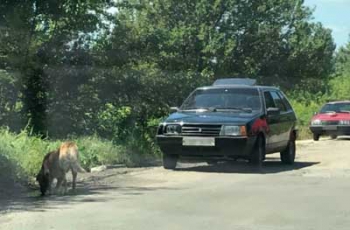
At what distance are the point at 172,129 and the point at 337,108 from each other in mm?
15513

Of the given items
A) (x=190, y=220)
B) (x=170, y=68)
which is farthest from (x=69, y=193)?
(x=170, y=68)

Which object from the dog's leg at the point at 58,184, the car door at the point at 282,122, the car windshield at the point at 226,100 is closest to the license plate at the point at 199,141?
the car windshield at the point at 226,100

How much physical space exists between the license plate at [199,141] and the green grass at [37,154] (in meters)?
2.08

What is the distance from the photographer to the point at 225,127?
13680mm

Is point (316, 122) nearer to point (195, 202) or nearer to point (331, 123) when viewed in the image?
point (331, 123)

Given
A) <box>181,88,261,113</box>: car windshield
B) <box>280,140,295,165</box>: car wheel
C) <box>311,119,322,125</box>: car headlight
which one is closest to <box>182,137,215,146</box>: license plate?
<box>181,88,261,113</box>: car windshield

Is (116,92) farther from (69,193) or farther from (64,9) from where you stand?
(69,193)

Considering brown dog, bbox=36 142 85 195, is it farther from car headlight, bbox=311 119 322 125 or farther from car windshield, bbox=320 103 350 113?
car windshield, bbox=320 103 350 113

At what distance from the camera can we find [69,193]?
11.0 metres

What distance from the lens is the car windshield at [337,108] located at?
91.8ft

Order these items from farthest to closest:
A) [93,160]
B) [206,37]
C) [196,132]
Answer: [206,37], [93,160], [196,132]

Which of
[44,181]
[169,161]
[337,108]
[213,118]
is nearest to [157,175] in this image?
[169,161]

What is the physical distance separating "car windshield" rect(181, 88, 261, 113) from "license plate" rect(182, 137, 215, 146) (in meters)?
1.08

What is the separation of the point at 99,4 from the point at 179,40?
18.4 meters
